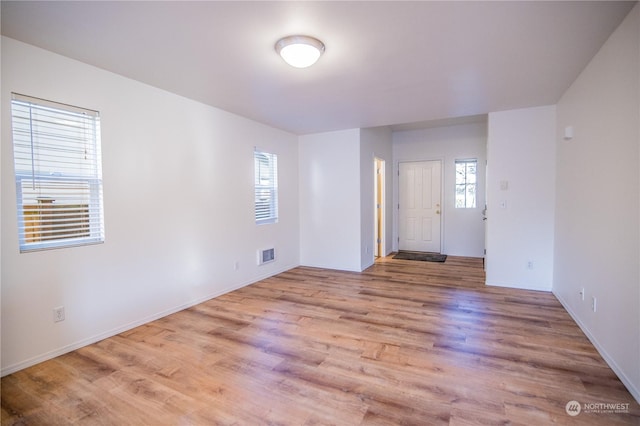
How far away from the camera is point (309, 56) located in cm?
231

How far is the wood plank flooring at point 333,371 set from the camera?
71.0 inches

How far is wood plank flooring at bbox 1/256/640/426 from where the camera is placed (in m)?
1.80

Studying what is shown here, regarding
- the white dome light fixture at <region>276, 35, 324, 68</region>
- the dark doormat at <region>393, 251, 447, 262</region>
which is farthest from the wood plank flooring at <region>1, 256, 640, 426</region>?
the dark doormat at <region>393, 251, 447, 262</region>

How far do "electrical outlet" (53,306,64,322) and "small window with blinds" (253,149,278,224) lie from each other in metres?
2.56

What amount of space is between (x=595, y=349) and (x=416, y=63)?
2.78m

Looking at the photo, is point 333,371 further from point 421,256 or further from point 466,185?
point 466,185

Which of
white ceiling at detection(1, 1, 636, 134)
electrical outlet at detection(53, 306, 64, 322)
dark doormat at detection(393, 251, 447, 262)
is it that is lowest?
dark doormat at detection(393, 251, 447, 262)

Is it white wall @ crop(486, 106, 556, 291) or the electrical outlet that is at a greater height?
white wall @ crop(486, 106, 556, 291)

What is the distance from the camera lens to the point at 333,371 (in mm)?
2238

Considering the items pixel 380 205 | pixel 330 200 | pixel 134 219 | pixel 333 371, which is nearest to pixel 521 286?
pixel 380 205

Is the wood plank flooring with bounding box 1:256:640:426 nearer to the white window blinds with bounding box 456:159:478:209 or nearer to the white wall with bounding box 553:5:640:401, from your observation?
the white wall with bounding box 553:5:640:401

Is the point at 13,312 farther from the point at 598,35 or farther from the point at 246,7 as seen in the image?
the point at 598,35

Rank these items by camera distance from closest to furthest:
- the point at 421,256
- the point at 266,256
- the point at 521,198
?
1. the point at 521,198
2. the point at 266,256
3. the point at 421,256

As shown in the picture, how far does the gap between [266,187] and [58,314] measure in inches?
118
